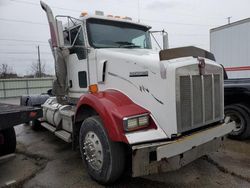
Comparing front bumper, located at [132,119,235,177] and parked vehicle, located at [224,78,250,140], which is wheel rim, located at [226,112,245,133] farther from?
front bumper, located at [132,119,235,177]

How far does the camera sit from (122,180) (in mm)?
3760

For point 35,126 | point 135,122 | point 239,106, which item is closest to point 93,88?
point 135,122

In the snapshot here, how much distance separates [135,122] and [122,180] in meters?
1.15

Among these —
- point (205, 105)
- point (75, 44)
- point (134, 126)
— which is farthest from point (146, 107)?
point (75, 44)

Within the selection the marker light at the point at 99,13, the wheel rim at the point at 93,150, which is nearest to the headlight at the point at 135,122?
the wheel rim at the point at 93,150

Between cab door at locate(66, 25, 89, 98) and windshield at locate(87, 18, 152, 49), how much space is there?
0.20m

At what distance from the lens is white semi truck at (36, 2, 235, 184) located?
3.07 metres

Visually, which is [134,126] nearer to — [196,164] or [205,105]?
[205,105]

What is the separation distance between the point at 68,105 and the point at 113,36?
6.25 ft

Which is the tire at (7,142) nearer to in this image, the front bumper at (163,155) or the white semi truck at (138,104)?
the white semi truck at (138,104)

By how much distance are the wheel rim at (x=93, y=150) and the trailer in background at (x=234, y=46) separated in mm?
9035

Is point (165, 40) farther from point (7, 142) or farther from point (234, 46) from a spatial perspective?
point (234, 46)

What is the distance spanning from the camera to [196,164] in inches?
172

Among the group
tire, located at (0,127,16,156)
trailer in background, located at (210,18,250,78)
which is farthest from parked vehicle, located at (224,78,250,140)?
trailer in background, located at (210,18,250,78)
